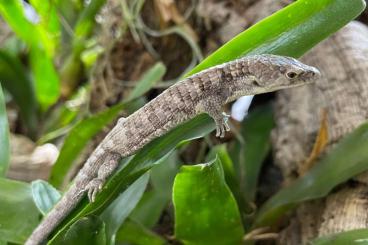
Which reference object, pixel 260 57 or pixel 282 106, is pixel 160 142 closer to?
pixel 260 57

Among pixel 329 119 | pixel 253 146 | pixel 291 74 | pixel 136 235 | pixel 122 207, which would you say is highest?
pixel 291 74

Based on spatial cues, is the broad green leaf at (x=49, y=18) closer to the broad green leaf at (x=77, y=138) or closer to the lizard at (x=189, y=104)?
the broad green leaf at (x=77, y=138)

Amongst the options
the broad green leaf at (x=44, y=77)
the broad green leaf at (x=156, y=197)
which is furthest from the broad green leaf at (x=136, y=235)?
the broad green leaf at (x=44, y=77)

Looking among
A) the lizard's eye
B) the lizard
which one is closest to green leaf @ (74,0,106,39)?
the lizard

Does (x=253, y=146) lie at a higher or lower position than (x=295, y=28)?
lower

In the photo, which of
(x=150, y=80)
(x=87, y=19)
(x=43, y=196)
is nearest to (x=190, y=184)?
(x=43, y=196)

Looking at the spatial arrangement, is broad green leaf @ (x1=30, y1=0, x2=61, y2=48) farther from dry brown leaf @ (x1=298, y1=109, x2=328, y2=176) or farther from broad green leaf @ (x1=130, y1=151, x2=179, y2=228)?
dry brown leaf @ (x1=298, y1=109, x2=328, y2=176)

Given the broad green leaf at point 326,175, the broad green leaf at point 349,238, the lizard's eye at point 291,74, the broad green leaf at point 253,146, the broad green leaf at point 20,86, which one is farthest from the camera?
the broad green leaf at point 20,86

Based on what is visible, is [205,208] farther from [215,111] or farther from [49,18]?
[49,18]
